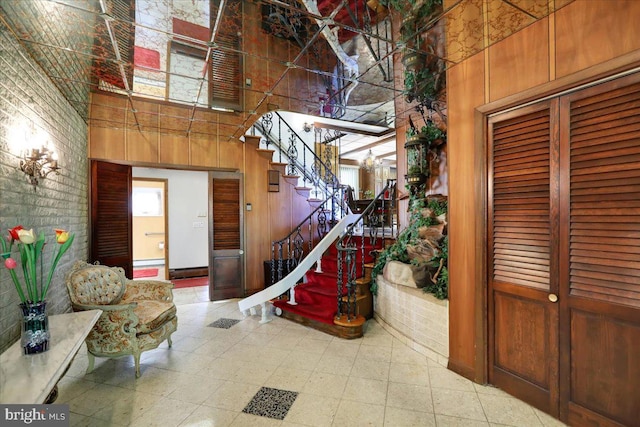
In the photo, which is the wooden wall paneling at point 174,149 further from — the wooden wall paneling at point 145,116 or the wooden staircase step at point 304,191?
the wooden staircase step at point 304,191

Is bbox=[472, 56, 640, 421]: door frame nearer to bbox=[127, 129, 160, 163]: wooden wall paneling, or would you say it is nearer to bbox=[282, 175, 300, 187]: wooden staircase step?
bbox=[282, 175, 300, 187]: wooden staircase step

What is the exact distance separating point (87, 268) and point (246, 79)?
Answer: 4.16 m

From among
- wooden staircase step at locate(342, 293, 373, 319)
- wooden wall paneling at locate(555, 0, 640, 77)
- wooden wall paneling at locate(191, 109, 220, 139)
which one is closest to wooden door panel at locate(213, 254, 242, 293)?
wooden wall paneling at locate(191, 109, 220, 139)

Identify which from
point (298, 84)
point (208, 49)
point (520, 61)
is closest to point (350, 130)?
point (298, 84)

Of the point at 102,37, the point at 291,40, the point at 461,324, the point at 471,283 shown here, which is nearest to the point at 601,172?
the point at 471,283

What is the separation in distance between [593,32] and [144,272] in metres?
8.39

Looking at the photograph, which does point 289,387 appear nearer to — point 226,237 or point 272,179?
point 226,237

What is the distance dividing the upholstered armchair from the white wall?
3.69 meters

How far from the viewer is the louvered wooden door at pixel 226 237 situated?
488cm

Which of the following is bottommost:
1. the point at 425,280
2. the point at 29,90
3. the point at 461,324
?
the point at 461,324

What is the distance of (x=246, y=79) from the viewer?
5387 mm

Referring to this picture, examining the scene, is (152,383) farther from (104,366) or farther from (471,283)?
(471,283)

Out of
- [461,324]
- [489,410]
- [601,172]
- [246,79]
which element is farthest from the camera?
[246,79]

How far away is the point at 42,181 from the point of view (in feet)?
8.32
